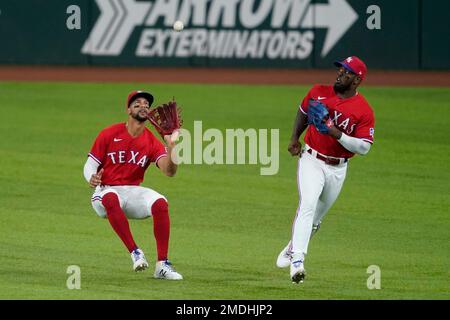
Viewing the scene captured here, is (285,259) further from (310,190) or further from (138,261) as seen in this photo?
(138,261)

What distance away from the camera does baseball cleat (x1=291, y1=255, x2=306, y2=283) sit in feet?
29.3

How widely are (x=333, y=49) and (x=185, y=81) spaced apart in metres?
3.42

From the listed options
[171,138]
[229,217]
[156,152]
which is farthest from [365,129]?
[229,217]

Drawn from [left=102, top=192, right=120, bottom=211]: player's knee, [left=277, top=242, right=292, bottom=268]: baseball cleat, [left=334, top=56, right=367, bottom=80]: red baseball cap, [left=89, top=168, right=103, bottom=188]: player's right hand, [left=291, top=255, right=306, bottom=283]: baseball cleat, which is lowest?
[left=291, top=255, right=306, bottom=283]: baseball cleat

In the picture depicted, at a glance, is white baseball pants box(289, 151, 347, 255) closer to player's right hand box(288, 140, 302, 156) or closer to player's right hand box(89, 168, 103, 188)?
player's right hand box(288, 140, 302, 156)

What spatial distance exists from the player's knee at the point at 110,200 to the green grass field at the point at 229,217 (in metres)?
0.57

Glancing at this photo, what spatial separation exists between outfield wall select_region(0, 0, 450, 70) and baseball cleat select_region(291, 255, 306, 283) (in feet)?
54.9

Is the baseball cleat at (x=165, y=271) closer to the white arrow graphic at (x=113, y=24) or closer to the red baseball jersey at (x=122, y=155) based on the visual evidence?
the red baseball jersey at (x=122, y=155)

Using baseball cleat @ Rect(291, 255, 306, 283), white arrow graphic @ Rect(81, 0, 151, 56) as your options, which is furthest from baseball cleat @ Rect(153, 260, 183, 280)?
white arrow graphic @ Rect(81, 0, 151, 56)

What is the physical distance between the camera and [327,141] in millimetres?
9359

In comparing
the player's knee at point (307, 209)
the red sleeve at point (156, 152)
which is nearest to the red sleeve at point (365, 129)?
the player's knee at point (307, 209)

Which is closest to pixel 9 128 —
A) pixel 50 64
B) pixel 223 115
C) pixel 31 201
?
pixel 223 115

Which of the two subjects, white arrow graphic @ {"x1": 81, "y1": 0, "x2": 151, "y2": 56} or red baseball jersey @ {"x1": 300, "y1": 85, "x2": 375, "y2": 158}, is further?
white arrow graphic @ {"x1": 81, "y1": 0, "x2": 151, "y2": 56}
